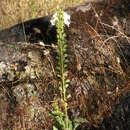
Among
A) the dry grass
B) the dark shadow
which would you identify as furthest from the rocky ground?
the dry grass

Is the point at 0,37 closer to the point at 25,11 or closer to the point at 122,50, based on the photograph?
the point at 122,50

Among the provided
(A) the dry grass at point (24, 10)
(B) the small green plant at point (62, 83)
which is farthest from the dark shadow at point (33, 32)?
(A) the dry grass at point (24, 10)

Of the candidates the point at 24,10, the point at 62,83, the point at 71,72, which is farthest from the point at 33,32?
the point at 24,10

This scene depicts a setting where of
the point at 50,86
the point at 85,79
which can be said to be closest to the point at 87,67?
the point at 85,79

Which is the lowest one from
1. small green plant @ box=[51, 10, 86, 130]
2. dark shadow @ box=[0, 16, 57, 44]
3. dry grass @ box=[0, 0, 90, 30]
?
small green plant @ box=[51, 10, 86, 130]

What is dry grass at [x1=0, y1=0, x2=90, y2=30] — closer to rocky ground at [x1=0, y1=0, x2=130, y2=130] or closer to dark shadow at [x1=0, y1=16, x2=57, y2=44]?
dark shadow at [x1=0, y1=16, x2=57, y2=44]

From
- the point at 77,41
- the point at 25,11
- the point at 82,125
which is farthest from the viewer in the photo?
the point at 25,11

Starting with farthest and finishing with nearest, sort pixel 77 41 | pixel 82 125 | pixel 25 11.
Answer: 1. pixel 25 11
2. pixel 77 41
3. pixel 82 125
